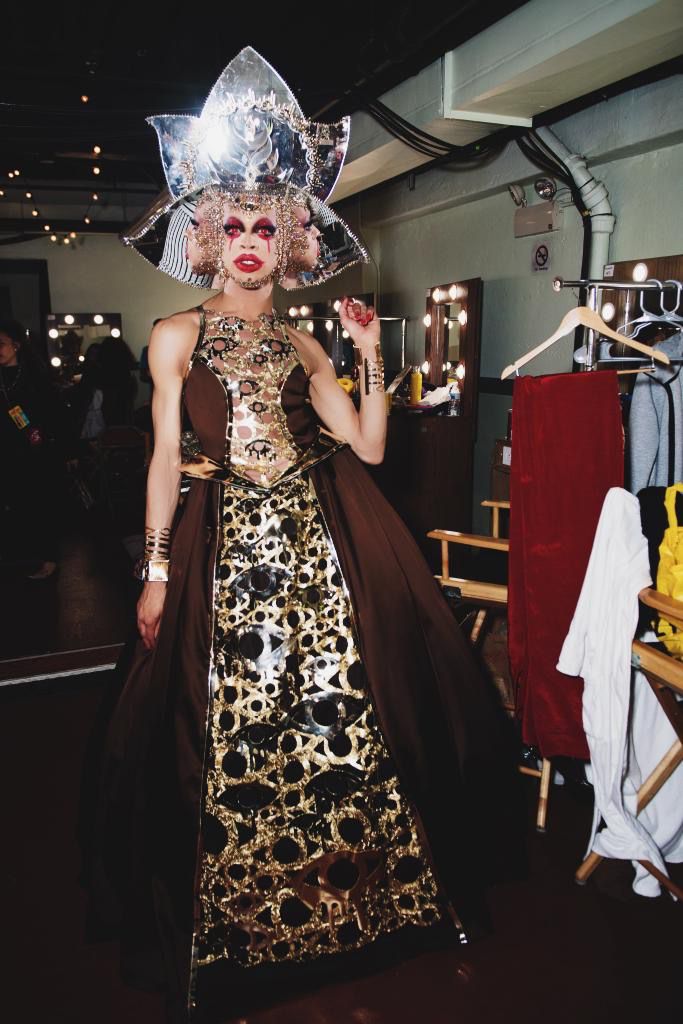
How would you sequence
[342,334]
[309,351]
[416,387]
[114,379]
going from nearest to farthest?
[309,351] < [416,387] < [114,379] < [342,334]

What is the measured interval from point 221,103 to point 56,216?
32.5 feet

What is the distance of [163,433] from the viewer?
5.98 feet

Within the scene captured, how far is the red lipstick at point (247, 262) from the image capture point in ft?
6.12

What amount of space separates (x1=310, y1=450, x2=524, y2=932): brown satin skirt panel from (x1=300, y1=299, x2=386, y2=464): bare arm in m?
0.05

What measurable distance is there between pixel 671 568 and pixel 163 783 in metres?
1.39

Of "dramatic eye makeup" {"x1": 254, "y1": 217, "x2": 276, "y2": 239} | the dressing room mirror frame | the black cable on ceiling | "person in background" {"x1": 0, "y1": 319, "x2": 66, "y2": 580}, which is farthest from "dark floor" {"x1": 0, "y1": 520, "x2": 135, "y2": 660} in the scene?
the black cable on ceiling

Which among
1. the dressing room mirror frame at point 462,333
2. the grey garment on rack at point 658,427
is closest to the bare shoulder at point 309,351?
the grey garment on rack at point 658,427

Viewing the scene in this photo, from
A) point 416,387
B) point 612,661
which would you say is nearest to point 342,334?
point 416,387

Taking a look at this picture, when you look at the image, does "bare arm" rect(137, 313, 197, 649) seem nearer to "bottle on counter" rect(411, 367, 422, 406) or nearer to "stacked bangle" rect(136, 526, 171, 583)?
"stacked bangle" rect(136, 526, 171, 583)

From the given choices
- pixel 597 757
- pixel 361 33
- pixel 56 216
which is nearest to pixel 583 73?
pixel 361 33

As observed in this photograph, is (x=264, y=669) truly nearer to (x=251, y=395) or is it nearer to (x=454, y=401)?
(x=251, y=395)

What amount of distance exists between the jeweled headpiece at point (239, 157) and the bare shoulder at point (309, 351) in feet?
0.57

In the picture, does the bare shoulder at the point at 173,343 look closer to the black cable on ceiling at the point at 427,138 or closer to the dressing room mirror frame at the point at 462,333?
the black cable on ceiling at the point at 427,138

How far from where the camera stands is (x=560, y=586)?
2.18 meters
